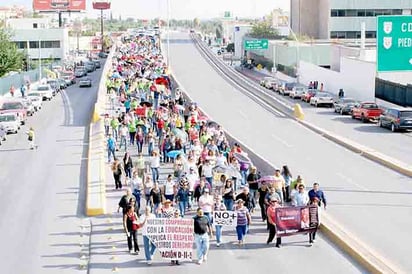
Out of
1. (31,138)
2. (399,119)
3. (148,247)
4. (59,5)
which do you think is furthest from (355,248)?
(59,5)

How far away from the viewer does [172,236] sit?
18656mm

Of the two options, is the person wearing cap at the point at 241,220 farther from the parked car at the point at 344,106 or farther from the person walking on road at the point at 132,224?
the parked car at the point at 344,106

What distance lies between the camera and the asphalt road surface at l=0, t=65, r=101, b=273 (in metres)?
19.8

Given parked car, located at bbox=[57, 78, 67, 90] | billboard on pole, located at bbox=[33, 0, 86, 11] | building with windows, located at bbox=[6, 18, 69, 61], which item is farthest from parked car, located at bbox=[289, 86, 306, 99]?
billboard on pole, located at bbox=[33, 0, 86, 11]

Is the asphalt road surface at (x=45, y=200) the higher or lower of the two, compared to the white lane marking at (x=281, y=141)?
lower

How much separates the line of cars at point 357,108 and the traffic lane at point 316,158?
4764mm

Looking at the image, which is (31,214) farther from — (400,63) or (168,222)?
(400,63)

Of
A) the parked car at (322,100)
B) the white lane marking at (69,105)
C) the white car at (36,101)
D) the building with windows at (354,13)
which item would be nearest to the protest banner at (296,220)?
the white lane marking at (69,105)

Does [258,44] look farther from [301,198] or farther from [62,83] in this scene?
[301,198]

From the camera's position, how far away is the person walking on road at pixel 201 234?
60.1 ft

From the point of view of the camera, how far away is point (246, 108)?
57469 millimetres

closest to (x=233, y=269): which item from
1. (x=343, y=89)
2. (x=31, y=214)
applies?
(x=31, y=214)

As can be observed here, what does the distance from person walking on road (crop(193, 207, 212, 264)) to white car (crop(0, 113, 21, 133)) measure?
27.2 m

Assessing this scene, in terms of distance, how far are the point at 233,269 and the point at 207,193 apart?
8.81 ft
